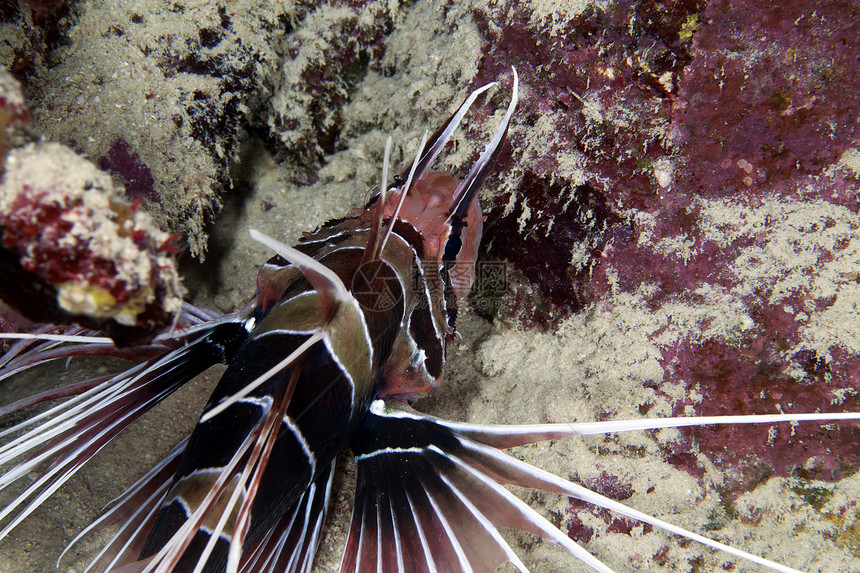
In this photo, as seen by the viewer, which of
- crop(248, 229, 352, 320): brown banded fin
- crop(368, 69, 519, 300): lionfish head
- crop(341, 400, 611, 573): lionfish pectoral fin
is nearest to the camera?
crop(248, 229, 352, 320): brown banded fin

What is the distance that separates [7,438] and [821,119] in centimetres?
449

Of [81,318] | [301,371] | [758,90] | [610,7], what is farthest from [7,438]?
[758,90]

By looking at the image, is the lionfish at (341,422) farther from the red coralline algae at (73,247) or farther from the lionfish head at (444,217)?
the red coralline algae at (73,247)

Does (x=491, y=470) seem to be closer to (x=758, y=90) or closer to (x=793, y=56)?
(x=758, y=90)

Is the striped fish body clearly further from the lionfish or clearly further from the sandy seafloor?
the sandy seafloor

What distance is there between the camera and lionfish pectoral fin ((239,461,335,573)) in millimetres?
2158

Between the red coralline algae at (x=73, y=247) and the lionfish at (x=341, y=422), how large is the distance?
582 millimetres

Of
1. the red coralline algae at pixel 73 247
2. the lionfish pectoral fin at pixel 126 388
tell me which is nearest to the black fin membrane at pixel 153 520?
the lionfish pectoral fin at pixel 126 388

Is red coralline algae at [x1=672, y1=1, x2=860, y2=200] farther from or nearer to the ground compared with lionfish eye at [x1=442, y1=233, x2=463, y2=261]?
farther from the ground

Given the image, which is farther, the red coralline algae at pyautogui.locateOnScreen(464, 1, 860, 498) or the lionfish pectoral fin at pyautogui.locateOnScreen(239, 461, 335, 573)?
the lionfish pectoral fin at pyautogui.locateOnScreen(239, 461, 335, 573)

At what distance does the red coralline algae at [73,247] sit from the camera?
2.84ft

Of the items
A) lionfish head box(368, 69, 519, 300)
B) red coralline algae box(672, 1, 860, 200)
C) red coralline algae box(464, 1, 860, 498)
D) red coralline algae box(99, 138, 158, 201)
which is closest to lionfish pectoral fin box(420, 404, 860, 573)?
red coralline algae box(464, 1, 860, 498)

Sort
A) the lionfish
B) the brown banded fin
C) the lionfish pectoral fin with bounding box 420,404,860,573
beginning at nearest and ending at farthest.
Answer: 1. the brown banded fin
2. the lionfish pectoral fin with bounding box 420,404,860,573
3. the lionfish

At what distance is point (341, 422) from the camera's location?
6.48 feet
